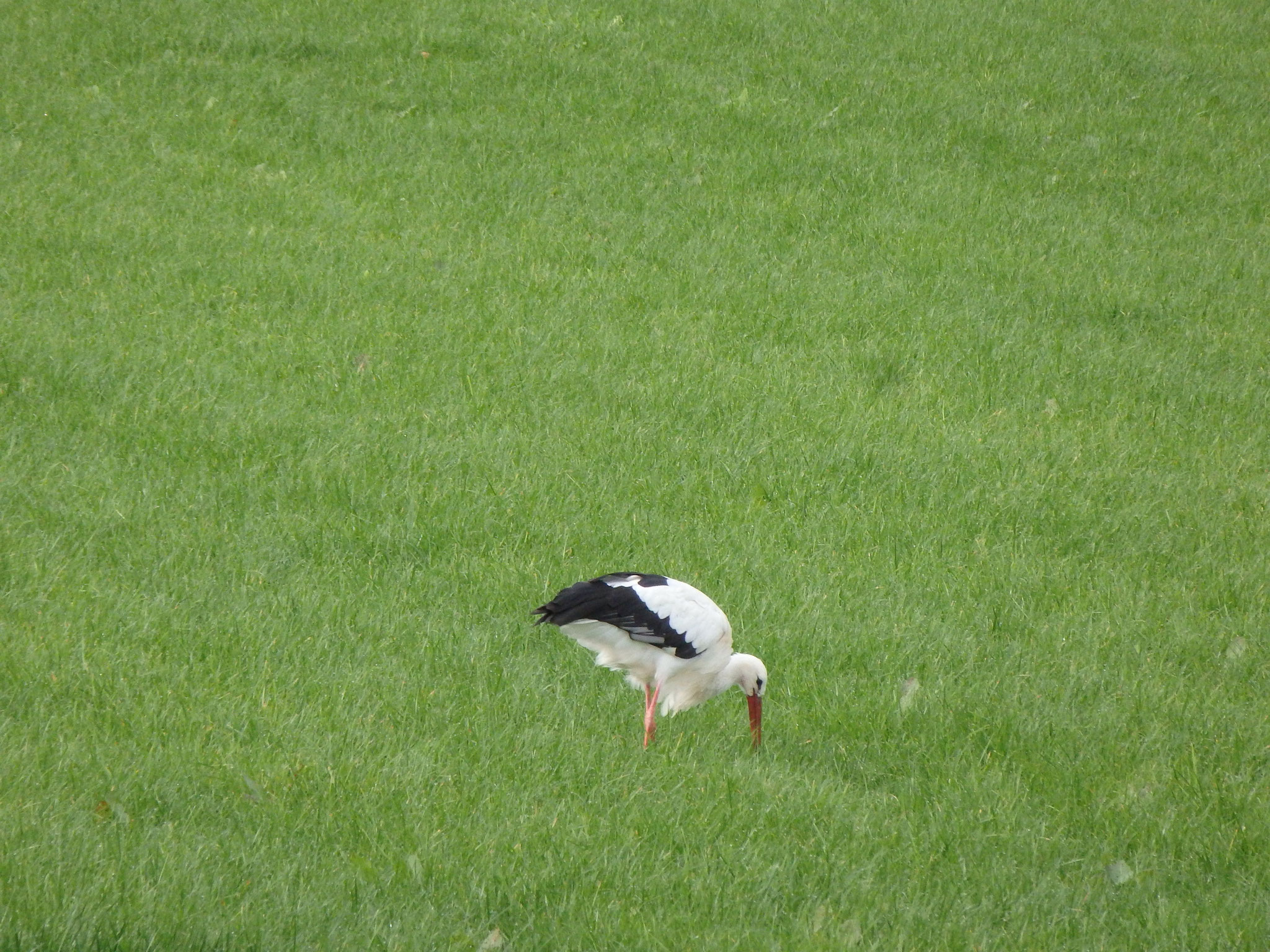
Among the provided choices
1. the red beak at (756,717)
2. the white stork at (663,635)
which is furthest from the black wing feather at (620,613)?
the red beak at (756,717)

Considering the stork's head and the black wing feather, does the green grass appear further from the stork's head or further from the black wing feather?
the black wing feather

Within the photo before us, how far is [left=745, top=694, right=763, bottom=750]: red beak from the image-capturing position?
539 cm

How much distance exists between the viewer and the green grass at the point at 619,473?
4.39 metres

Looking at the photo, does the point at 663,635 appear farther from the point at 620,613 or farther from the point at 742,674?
the point at 742,674

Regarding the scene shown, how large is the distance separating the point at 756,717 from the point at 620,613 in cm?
70

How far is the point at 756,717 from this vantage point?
5.44 m

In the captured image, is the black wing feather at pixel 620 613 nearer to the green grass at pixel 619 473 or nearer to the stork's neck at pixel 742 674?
the stork's neck at pixel 742 674

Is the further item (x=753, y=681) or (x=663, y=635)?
(x=753, y=681)

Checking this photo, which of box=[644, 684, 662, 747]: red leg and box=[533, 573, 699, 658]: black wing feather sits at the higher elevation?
box=[533, 573, 699, 658]: black wing feather

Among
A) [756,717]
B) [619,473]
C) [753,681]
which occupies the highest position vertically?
[619,473]

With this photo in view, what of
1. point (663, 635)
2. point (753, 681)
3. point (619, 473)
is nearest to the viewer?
point (663, 635)

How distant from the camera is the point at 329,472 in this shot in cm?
712

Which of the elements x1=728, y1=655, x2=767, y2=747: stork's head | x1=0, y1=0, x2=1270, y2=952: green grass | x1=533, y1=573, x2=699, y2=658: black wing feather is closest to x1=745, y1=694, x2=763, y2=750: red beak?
x1=728, y1=655, x2=767, y2=747: stork's head

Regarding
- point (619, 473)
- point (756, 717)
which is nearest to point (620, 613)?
point (756, 717)
